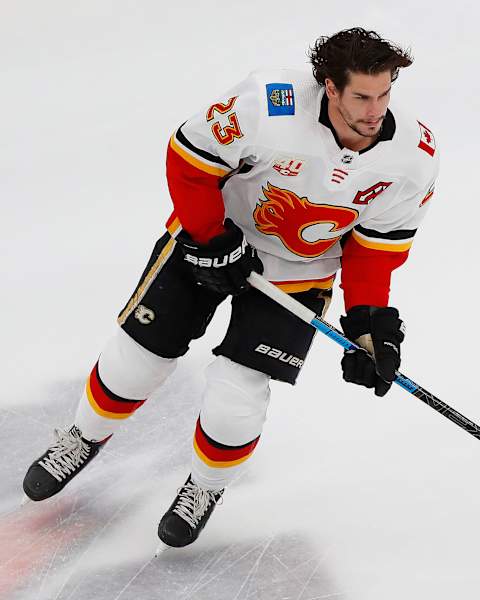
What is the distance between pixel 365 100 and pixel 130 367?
860mm

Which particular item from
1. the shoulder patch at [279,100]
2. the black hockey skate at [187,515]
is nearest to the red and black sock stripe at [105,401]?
the black hockey skate at [187,515]

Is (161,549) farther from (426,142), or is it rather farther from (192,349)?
(426,142)

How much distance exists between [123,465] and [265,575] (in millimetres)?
578

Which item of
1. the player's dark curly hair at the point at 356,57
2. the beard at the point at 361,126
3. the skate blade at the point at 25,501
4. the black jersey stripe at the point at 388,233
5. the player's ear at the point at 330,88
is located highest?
the player's dark curly hair at the point at 356,57

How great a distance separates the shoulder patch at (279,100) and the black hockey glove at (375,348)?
1.71 feet

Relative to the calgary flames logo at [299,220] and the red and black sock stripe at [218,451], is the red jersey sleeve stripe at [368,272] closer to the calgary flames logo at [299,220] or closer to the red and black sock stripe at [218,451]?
the calgary flames logo at [299,220]

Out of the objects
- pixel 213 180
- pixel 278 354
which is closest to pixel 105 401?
pixel 278 354

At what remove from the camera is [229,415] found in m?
2.29

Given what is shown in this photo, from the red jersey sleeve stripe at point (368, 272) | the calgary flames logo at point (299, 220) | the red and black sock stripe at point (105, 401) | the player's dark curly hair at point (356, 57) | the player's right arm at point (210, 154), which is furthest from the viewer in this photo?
the red and black sock stripe at point (105, 401)

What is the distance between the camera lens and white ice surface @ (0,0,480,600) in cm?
243

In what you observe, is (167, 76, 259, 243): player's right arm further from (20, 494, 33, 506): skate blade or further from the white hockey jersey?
(20, 494, 33, 506): skate blade

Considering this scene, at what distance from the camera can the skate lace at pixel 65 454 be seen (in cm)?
259

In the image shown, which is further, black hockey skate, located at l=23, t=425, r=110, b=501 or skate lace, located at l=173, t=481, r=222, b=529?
black hockey skate, located at l=23, t=425, r=110, b=501

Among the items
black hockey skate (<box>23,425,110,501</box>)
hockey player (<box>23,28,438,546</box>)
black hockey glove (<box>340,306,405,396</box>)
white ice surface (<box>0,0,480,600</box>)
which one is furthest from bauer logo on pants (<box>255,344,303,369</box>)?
black hockey skate (<box>23,425,110,501</box>)
